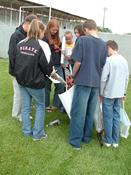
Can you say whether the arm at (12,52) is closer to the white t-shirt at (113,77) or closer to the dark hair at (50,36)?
the dark hair at (50,36)

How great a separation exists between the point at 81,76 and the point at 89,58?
279mm

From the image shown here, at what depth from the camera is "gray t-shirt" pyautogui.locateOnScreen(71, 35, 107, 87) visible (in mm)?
4773

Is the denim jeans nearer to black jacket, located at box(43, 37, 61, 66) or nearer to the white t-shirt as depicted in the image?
black jacket, located at box(43, 37, 61, 66)

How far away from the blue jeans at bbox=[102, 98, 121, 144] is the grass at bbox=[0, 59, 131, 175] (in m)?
0.19

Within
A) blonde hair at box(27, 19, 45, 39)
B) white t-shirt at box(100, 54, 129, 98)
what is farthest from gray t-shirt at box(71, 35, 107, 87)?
blonde hair at box(27, 19, 45, 39)

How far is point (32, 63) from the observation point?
16.1 feet

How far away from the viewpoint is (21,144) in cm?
509

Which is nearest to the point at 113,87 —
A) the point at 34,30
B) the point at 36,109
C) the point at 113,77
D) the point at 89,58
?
the point at 113,77

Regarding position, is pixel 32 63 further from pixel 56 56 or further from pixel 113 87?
pixel 56 56

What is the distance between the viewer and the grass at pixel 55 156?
4406 mm

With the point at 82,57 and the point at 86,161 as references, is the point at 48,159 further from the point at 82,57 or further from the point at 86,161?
the point at 82,57

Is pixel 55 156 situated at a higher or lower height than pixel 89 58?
lower

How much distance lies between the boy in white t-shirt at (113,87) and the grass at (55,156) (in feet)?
1.31

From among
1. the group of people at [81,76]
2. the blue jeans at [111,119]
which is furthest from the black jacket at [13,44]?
the blue jeans at [111,119]
